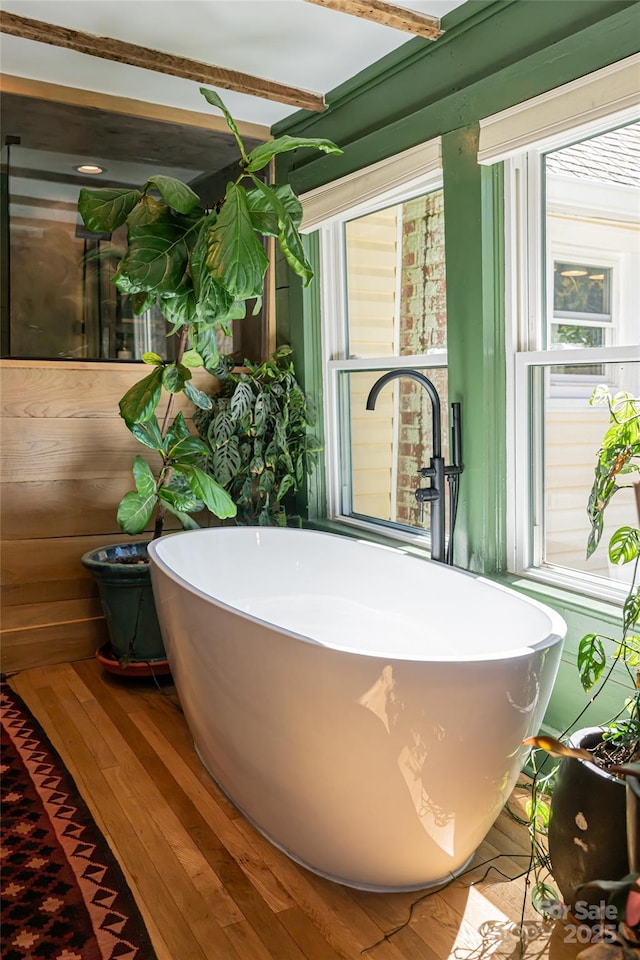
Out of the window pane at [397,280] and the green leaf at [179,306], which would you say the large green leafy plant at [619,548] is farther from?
the green leaf at [179,306]

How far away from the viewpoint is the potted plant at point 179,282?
2.68 meters

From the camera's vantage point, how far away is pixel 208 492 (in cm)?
312

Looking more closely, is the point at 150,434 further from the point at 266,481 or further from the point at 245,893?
the point at 245,893

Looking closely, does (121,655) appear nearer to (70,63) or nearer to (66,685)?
(66,685)

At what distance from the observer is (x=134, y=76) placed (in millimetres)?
3322

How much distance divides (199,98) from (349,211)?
36.7 inches

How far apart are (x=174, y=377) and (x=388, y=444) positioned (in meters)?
0.93

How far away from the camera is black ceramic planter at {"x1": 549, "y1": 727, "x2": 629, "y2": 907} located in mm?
1676

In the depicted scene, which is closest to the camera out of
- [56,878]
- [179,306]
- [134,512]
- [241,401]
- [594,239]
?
[56,878]

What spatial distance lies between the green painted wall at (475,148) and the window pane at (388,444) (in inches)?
14.7

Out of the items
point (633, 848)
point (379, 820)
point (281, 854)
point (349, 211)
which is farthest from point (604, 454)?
point (349, 211)

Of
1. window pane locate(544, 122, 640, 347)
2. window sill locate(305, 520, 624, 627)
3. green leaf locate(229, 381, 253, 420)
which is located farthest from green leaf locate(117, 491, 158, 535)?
window pane locate(544, 122, 640, 347)

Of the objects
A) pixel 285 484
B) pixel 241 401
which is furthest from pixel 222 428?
pixel 285 484

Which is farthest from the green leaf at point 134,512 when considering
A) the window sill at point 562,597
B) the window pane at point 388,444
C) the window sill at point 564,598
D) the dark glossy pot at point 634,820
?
the dark glossy pot at point 634,820
